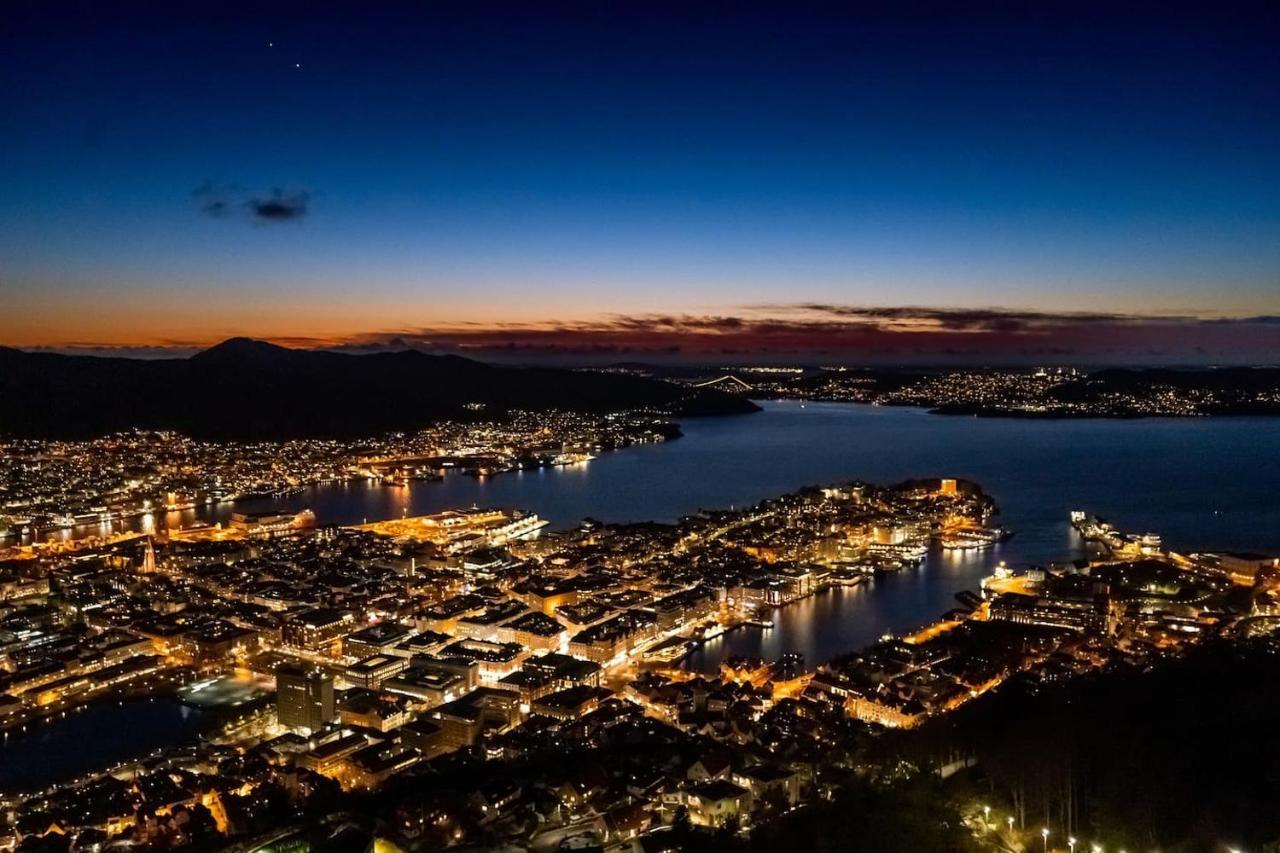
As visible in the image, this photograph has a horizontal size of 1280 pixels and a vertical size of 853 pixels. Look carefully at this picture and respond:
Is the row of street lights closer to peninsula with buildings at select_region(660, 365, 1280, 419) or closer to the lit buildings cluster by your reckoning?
the lit buildings cluster

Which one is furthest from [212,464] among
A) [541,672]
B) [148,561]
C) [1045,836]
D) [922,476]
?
[1045,836]

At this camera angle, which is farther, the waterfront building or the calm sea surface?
the calm sea surface

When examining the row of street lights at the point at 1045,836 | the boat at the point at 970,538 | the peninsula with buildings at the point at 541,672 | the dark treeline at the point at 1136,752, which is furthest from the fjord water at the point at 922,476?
the row of street lights at the point at 1045,836

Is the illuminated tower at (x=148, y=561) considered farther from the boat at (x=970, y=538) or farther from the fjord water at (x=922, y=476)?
the boat at (x=970, y=538)

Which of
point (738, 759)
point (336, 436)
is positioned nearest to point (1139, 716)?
point (738, 759)

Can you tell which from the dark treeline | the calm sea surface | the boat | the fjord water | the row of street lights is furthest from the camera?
the boat

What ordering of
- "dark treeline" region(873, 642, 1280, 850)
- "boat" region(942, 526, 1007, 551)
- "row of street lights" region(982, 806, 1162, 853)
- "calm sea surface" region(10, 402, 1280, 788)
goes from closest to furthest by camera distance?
"row of street lights" region(982, 806, 1162, 853) → "dark treeline" region(873, 642, 1280, 850) → "calm sea surface" region(10, 402, 1280, 788) → "boat" region(942, 526, 1007, 551)

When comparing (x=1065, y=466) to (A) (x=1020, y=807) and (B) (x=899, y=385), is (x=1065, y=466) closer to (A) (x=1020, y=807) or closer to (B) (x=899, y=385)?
(A) (x=1020, y=807)

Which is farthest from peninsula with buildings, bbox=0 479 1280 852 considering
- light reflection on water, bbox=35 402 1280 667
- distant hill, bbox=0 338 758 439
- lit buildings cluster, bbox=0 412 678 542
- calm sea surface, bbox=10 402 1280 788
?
distant hill, bbox=0 338 758 439

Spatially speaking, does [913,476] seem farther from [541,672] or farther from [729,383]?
[729,383]

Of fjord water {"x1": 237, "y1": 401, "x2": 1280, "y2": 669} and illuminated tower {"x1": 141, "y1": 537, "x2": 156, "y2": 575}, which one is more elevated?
illuminated tower {"x1": 141, "y1": 537, "x2": 156, "y2": 575}
